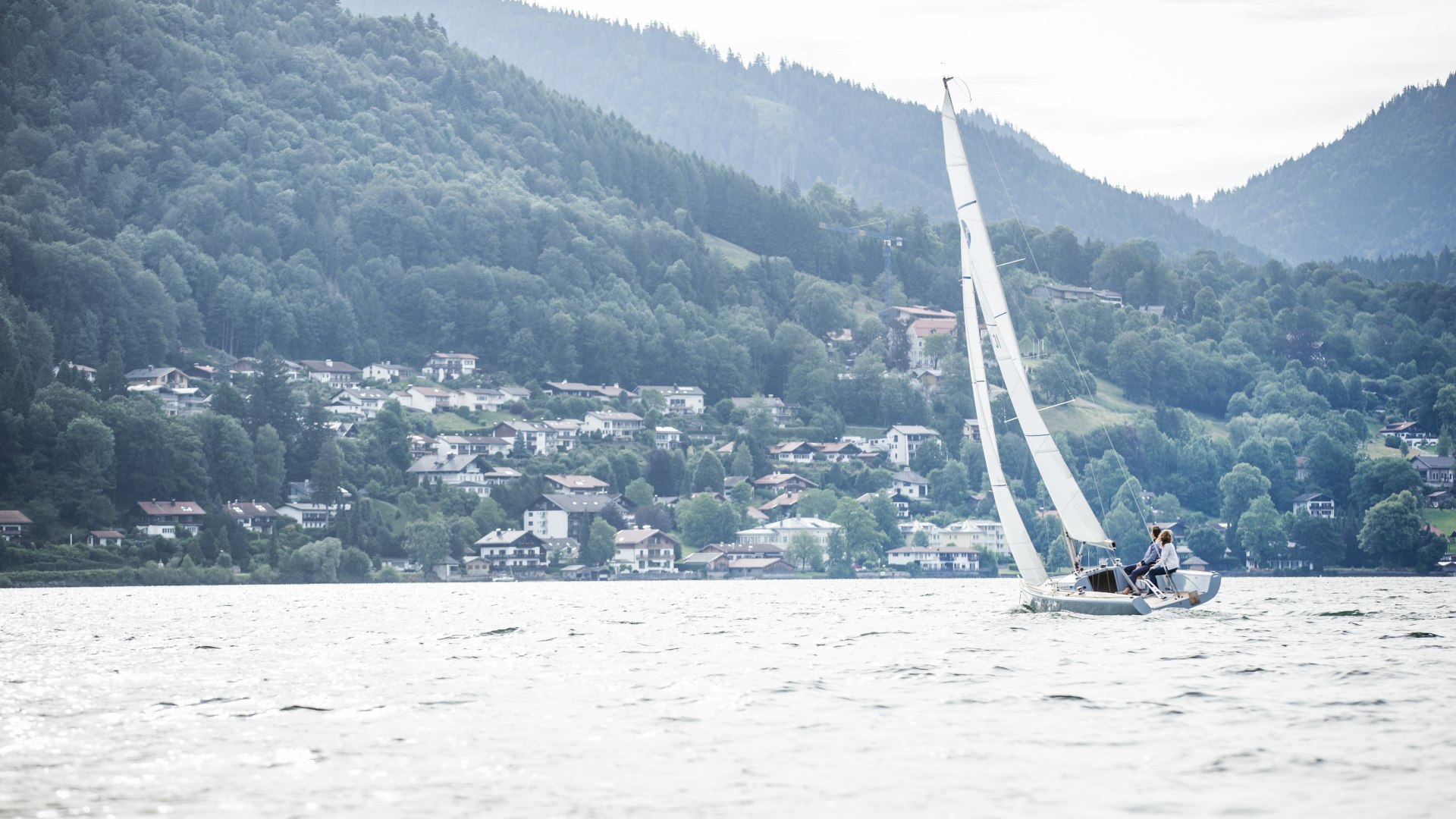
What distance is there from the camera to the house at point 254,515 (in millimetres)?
144625

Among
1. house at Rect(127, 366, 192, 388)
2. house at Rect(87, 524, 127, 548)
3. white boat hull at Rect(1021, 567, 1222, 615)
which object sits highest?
house at Rect(127, 366, 192, 388)

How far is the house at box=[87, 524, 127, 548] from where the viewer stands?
432ft

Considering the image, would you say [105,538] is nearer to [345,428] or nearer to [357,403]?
[345,428]

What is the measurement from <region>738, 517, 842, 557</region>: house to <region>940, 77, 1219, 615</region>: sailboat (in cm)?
10888

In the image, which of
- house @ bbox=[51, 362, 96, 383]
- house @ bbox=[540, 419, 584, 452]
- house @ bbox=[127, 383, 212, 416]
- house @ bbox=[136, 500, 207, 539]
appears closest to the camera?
house @ bbox=[136, 500, 207, 539]

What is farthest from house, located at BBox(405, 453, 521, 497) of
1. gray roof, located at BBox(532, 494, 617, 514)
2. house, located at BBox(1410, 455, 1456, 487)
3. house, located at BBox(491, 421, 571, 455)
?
house, located at BBox(1410, 455, 1456, 487)

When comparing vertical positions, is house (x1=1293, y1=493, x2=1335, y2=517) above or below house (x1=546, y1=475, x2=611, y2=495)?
below

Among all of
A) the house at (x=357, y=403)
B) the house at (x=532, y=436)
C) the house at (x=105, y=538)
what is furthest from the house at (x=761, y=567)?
the house at (x=357, y=403)

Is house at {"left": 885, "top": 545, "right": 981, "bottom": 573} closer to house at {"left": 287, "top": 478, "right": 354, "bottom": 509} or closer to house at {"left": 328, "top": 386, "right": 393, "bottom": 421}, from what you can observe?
house at {"left": 287, "top": 478, "right": 354, "bottom": 509}

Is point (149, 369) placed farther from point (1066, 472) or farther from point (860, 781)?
point (860, 781)

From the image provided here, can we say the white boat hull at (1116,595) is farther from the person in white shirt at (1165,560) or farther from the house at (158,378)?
the house at (158,378)

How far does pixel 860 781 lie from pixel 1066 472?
3129cm

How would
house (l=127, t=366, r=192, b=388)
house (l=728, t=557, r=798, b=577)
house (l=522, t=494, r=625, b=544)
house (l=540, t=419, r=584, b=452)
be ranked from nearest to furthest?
house (l=728, t=557, r=798, b=577)
house (l=522, t=494, r=625, b=544)
house (l=127, t=366, r=192, b=388)
house (l=540, t=419, r=584, b=452)

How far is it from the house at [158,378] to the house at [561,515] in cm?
4887
